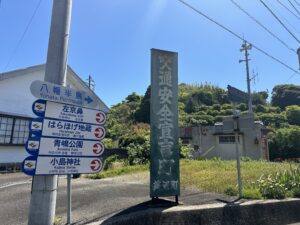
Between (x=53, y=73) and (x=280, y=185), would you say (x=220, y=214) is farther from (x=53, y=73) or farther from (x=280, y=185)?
(x=53, y=73)

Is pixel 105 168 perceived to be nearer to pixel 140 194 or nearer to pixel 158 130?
pixel 140 194

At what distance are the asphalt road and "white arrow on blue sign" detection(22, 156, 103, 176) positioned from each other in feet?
3.18

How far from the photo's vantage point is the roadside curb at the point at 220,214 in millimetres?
5027

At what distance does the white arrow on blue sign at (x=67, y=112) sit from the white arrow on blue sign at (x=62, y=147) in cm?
38

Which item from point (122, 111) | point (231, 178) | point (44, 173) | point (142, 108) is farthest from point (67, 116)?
point (122, 111)

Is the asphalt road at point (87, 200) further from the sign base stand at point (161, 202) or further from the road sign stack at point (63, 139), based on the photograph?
the road sign stack at point (63, 139)

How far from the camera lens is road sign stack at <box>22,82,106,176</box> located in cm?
425

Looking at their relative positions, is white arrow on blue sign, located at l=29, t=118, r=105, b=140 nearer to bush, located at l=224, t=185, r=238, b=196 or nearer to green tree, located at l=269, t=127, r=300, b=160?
bush, located at l=224, t=185, r=238, b=196

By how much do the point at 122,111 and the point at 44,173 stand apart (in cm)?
3993

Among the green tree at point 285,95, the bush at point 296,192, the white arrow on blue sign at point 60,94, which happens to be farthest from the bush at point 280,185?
the green tree at point 285,95

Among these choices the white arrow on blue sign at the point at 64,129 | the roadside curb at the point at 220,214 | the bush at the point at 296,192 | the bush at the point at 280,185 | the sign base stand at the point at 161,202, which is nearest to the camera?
the white arrow on blue sign at the point at 64,129

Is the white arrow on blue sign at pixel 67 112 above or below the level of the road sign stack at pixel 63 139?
above

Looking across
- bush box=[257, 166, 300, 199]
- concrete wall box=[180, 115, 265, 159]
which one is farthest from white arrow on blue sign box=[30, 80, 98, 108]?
concrete wall box=[180, 115, 265, 159]

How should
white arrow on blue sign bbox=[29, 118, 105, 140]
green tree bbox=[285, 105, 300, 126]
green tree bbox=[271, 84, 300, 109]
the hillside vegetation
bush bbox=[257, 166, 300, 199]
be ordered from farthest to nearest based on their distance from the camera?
green tree bbox=[271, 84, 300, 109]
green tree bbox=[285, 105, 300, 126]
the hillside vegetation
bush bbox=[257, 166, 300, 199]
white arrow on blue sign bbox=[29, 118, 105, 140]
